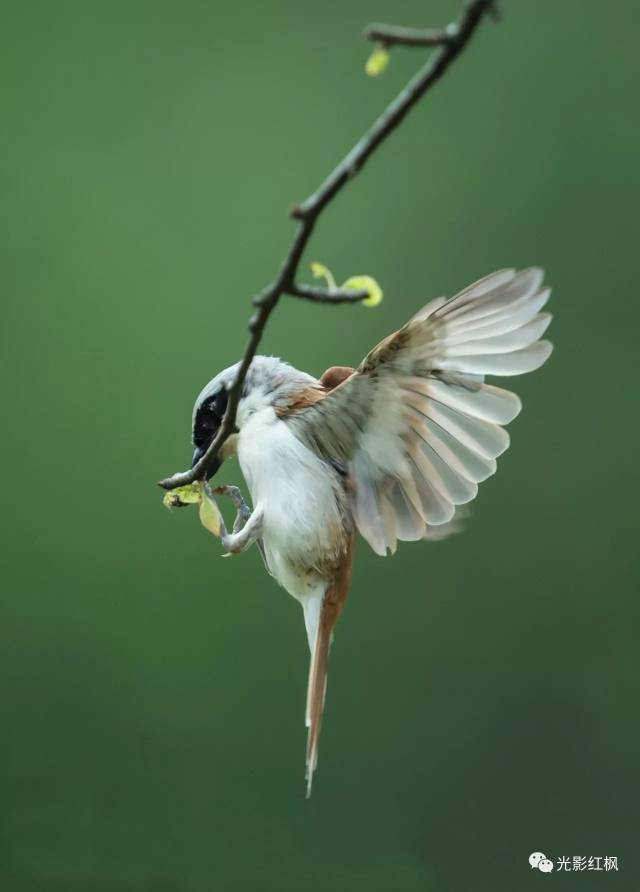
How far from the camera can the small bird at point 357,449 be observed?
5.54 feet

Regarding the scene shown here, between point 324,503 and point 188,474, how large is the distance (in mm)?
406

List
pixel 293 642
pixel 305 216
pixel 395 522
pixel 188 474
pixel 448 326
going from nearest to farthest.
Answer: pixel 305 216, pixel 188 474, pixel 448 326, pixel 395 522, pixel 293 642

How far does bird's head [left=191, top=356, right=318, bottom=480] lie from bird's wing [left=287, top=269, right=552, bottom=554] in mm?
61

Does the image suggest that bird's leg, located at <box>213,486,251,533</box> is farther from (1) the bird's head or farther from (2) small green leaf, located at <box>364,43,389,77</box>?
(2) small green leaf, located at <box>364,43,389,77</box>

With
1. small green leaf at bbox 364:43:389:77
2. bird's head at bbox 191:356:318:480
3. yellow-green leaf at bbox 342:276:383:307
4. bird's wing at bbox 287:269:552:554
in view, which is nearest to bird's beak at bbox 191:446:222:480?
bird's head at bbox 191:356:318:480

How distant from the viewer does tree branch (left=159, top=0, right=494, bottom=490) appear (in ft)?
2.77

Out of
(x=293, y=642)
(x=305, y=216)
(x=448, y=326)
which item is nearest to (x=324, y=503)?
(x=448, y=326)

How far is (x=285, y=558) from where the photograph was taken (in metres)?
1.93

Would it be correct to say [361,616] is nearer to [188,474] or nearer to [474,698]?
[474,698]

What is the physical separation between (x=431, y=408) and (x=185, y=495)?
1.22 ft

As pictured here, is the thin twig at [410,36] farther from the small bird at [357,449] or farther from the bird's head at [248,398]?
the bird's head at [248,398]

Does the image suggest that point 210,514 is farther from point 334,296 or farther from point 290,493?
point 334,296

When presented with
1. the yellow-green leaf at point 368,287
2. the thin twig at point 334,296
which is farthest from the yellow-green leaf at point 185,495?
the thin twig at point 334,296

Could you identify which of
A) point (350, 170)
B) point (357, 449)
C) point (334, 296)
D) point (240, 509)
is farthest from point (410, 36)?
point (240, 509)
